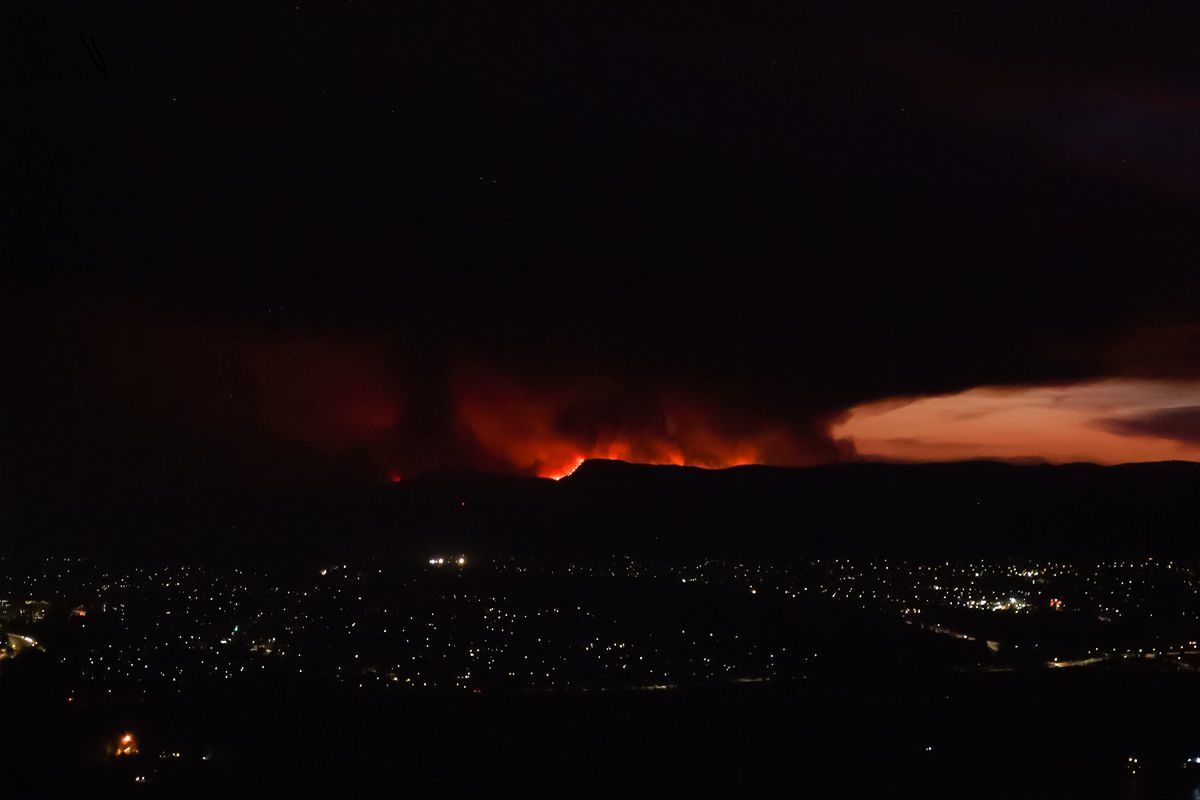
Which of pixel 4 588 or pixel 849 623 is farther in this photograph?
pixel 4 588

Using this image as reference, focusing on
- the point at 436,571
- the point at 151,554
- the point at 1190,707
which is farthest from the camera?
the point at 151,554

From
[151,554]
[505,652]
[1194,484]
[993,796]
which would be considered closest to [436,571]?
[505,652]

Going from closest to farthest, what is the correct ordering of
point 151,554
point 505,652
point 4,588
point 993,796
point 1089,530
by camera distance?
point 993,796 → point 505,652 → point 4,588 → point 1089,530 → point 151,554

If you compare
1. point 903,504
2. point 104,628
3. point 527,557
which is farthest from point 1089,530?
point 104,628

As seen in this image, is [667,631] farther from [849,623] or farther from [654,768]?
[654,768]

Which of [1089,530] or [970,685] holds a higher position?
[1089,530]

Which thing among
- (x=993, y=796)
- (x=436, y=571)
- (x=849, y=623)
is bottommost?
(x=993, y=796)

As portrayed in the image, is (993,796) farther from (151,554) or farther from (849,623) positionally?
(151,554)

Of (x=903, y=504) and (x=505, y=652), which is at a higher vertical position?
(x=903, y=504)

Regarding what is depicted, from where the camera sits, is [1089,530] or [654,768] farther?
[1089,530]
